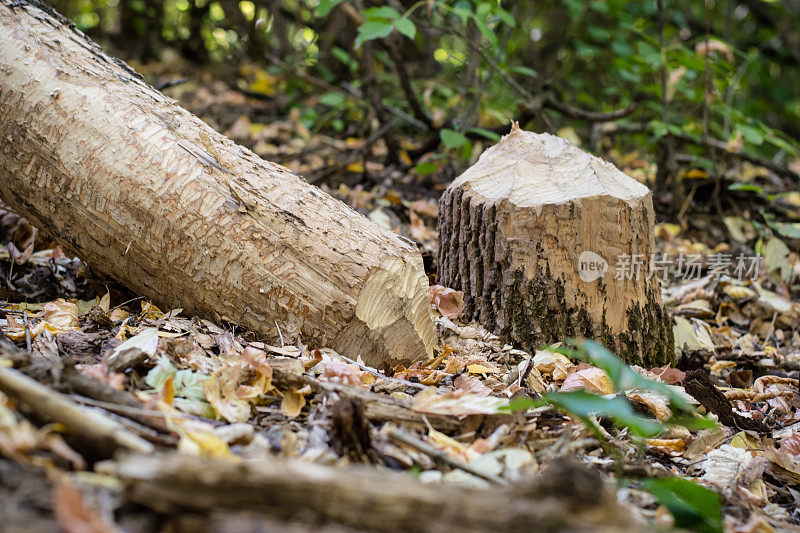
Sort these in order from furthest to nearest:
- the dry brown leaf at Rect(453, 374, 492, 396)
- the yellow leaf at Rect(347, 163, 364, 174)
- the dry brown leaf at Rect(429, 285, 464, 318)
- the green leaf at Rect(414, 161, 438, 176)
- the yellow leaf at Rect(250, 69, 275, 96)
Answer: the yellow leaf at Rect(250, 69, 275, 96), the yellow leaf at Rect(347, 163, 364, 174), the green leaf at Rect(414, 161, 438, 176), the dry brown leaf at Rect(429, 285, 464, 318), the dry brown leaf at Rect(453, 374, 492, 396)

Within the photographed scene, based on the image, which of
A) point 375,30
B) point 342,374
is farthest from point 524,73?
point 342,374

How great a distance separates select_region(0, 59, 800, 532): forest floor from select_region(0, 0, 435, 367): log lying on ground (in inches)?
5.0

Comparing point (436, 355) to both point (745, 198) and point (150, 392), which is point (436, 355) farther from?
point (745, 198)

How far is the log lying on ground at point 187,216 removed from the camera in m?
2.12

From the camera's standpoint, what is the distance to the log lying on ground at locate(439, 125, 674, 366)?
2.49 meters

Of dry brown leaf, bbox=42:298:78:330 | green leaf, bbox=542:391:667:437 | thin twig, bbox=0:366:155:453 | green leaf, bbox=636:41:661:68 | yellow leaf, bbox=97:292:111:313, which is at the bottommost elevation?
yellow leaf, bbox=97:292:111:313

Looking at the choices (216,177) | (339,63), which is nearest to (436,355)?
(216,177)

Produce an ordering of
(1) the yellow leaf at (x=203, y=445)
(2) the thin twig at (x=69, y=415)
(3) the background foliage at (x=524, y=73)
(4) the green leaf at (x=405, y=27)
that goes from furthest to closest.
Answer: (3) the background foliage at (x=524, y=73)
(4) the green leaf at (x=405, y=27)
(1) the yellow leaf at (x=203, y=445)
(2) the thin twig at (x=69, y=415)

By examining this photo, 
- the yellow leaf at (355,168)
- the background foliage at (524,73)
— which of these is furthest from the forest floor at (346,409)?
the yellow leaf at (355,168)

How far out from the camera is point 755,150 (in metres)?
6.53

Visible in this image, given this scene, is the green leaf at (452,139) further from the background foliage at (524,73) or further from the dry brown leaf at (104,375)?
the dry brown leaf at (104,375)

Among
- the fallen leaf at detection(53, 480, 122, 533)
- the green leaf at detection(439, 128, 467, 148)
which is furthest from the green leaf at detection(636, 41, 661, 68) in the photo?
the fallen leaf at detection(53, 480, 122, 533)

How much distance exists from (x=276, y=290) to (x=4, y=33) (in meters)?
1.41

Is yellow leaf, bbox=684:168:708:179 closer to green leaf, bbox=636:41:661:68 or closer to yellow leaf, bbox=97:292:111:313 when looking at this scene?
green leaf, bbox=636:41:661:68
